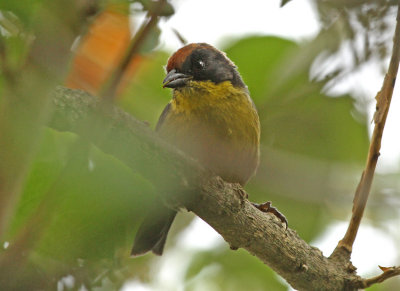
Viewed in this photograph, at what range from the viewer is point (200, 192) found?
7.95 feet

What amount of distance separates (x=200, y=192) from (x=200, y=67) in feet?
5.45

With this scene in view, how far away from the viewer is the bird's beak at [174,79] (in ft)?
11.3

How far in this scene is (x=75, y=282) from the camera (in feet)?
7.09

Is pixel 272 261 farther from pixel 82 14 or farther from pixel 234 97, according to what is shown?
pixel 82 14

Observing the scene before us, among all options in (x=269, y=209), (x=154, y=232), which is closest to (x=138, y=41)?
(x=269, y=209)

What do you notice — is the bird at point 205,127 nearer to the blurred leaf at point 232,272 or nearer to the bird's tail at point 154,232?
the bird's tail at point 154,232

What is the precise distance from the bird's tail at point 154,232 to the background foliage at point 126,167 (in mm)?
105

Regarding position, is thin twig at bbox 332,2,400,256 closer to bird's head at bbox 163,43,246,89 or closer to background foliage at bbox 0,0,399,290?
background foliage at bbox 0,0,399,290

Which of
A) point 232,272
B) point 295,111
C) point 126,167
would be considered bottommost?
point 232,272

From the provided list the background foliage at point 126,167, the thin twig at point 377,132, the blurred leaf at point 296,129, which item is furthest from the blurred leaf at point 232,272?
the thin twig at point 377,132

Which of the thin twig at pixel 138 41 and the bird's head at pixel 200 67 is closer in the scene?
the thin twig at pixel 138 41

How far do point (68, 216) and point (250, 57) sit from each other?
149 cm

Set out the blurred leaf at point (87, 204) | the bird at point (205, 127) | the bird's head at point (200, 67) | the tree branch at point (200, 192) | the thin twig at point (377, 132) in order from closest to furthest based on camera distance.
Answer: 1. the blurred leaf at point (87, 204)
2. the tree branch at point (200, 192)
3. the thin twig at point (377, 132)
4. the bird at point (205, 127)
5. the bird's head at point (200, 67)

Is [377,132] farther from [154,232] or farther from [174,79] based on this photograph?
[154,232]
